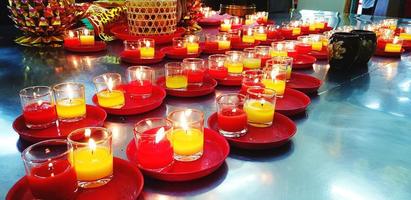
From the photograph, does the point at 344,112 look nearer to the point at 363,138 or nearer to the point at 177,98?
the point at 363,138

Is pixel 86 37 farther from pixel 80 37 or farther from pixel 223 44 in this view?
pixel 223 44

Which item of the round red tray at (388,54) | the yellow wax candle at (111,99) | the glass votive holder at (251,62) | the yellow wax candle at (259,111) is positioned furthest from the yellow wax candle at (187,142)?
the round red tray at (388,54)

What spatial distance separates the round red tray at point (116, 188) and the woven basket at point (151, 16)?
1.43m

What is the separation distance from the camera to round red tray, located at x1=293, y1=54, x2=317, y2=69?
72.7 inches

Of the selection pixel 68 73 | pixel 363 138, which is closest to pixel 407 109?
pixel 363 138

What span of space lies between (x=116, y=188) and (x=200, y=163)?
8.8 inches

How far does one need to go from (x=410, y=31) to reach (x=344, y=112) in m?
1.97

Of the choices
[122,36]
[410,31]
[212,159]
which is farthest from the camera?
[410,31]

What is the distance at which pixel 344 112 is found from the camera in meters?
1.30

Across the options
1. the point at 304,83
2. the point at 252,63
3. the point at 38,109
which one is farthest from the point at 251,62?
the point at 38,109

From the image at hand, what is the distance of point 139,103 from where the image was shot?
1264 mm

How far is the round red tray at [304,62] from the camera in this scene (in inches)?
72.7

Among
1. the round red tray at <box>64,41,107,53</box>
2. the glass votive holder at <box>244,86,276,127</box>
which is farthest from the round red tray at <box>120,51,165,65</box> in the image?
the glass votive holder at <box>244,86,276,127</box>

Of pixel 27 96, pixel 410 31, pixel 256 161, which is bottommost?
pixel 256 161
